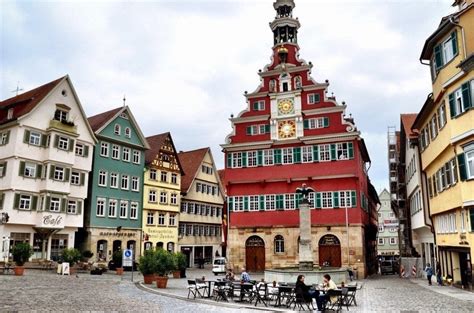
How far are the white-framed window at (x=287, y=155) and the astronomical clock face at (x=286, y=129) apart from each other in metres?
1.20

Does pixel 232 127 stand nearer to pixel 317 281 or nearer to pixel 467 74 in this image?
pixel 317 281

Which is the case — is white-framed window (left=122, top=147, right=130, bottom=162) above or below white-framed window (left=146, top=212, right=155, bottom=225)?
above

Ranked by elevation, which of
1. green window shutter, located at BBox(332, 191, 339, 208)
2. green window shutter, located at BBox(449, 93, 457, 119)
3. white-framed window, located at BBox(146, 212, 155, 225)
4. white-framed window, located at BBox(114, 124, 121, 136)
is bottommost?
white-framed window, located at BBox(146, 212, 155, 225)

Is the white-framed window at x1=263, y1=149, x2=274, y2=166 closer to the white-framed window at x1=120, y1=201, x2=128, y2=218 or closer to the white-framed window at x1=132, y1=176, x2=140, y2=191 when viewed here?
the white-framed window at x1=132, y1=176, x2=140, y2=191

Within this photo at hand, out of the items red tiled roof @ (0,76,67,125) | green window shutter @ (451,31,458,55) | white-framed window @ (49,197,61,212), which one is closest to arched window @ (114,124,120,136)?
red tiled roof @ (0,76,67,125)

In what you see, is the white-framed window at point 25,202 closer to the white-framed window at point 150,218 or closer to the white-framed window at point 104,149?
the white-framed window at point 104,149

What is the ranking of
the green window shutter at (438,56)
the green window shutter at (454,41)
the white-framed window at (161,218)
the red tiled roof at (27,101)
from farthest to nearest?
the white-framed window at (161,218) < the red tiled roof at (27,101) < the green window shutter at (438,56) < the green window shutter at (454,41)

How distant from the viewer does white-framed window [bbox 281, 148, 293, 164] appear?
132 ft

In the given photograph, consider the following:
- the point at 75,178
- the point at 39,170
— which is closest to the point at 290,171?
the point at 75,178

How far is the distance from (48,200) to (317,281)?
23.4m

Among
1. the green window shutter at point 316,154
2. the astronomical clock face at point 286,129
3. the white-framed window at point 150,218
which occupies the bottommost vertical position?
the white-framed window at point 150,218

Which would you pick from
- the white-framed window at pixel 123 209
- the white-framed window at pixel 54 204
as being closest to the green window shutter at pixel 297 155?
the white-framed window at pixel 123 209

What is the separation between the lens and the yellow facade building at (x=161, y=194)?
47.3 metres

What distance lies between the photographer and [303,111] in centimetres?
4028
